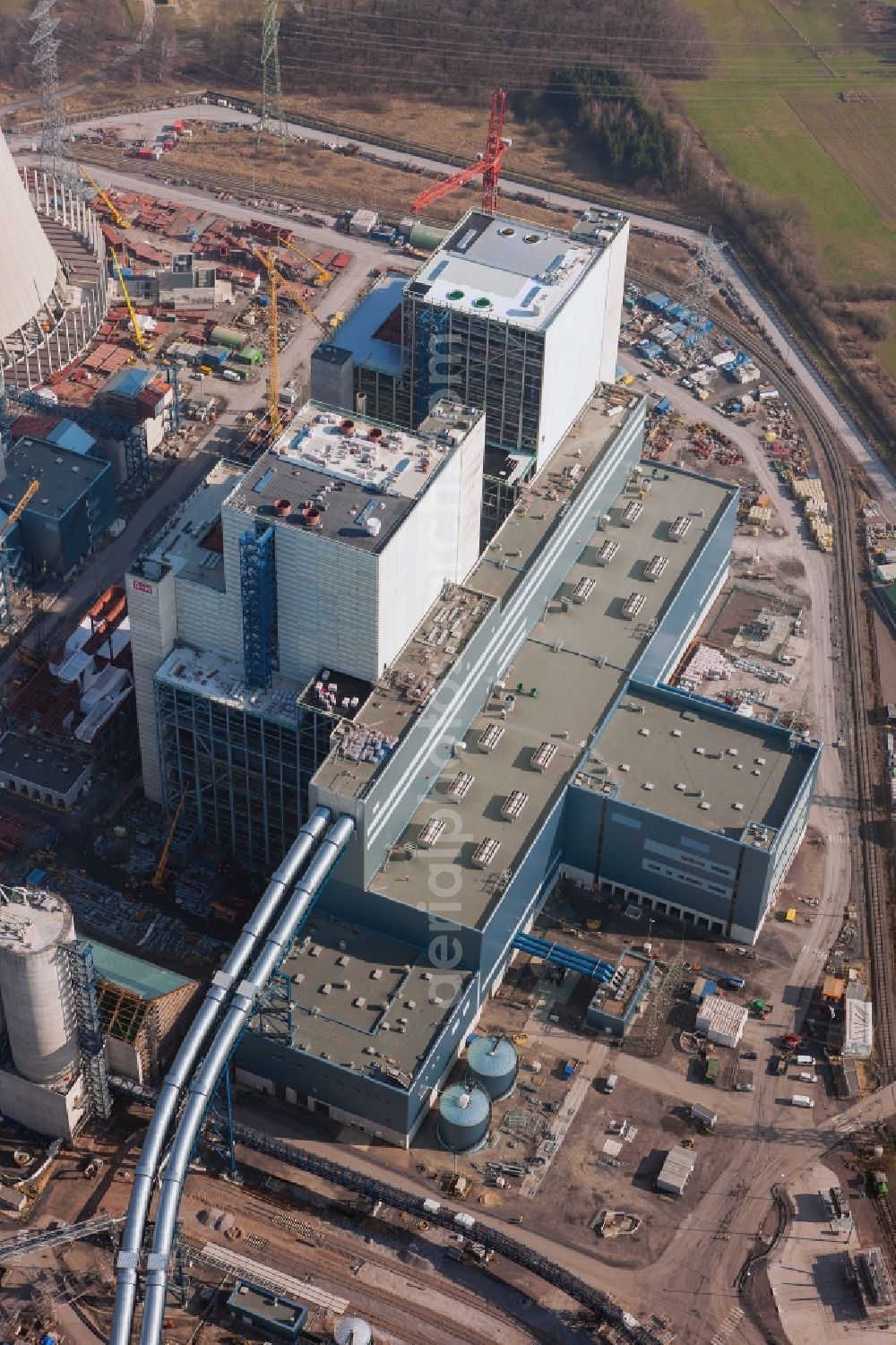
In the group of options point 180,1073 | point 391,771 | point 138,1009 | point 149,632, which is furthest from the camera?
point 149,632

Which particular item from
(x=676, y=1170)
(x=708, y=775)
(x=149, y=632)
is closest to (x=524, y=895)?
(x=708, y=775)

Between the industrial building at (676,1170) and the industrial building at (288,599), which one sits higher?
the industrial building at (288,599)

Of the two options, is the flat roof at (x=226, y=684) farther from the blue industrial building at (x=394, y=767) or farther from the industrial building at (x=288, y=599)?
the blue industrial building at (x=394, y=767)

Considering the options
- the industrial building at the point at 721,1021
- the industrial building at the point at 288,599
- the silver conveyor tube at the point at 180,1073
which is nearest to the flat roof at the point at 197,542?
the industrial building at the point at 288,599

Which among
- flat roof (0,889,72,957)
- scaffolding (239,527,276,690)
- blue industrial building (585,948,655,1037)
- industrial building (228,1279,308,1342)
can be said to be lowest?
industrial building (228,1279,308,1342)

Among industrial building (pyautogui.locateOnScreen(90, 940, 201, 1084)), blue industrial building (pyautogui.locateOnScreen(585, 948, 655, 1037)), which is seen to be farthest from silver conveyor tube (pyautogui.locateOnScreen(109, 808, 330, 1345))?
blue industrial building (pyautogui.locateOnScreen(585, 948, 655, 1037))

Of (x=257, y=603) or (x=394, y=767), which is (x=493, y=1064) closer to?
(x=394, y=767)

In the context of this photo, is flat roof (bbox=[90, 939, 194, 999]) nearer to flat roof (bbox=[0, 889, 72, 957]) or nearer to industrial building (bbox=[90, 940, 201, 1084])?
industrial building (bbox=[90, 940, 201, 1084])
